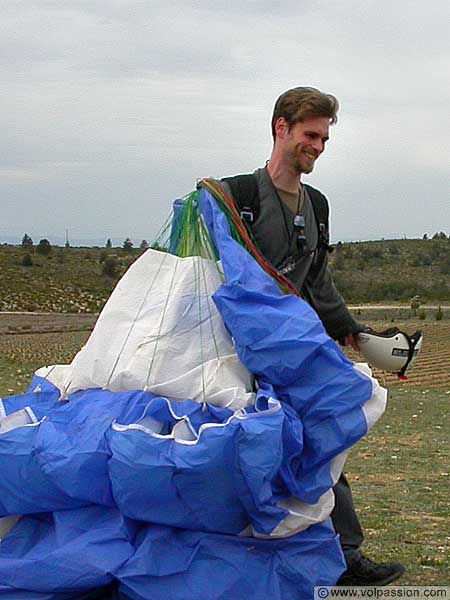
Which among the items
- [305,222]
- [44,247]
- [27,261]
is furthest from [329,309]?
[44,247]

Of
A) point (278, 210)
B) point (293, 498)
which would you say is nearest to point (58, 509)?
point (293, 498)

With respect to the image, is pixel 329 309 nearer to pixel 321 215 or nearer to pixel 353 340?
pixel 353 340

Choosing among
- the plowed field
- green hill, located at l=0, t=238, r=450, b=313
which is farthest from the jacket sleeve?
green hill, located at l=0, t=238, r=450, b=313

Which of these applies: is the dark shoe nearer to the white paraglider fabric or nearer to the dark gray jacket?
the dark gray jacket

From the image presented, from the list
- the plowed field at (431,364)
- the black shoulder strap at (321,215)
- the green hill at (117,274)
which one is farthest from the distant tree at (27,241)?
the black shoulder strap at (321,215)

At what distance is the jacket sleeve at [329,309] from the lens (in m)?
5.22

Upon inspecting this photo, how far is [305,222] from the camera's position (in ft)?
16.6

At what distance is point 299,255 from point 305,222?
160mm

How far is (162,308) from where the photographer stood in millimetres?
4555

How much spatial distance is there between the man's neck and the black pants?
52.8 inches

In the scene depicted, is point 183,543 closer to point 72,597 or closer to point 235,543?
point 235,543

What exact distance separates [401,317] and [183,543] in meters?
47.5

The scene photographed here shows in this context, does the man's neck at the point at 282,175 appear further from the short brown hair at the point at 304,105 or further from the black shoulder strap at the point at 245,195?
the short brown hair at the point at 304,105

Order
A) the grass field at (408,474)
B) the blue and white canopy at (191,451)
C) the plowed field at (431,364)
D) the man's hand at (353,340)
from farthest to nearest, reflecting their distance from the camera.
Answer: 1. the plowed field at (431,364)
2. the grass field at (408,474)
3. the man's hand at (353,340)
4. the blue and white canopy at (191,451)
